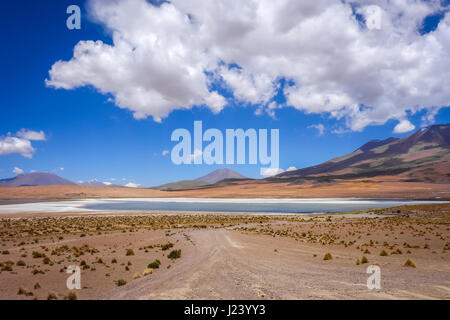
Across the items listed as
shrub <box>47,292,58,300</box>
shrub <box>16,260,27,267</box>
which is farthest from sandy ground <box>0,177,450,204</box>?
shrub <box>47,292,58,300</box>

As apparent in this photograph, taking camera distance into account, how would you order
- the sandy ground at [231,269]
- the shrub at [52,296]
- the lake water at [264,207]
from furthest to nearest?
the lake water at [264,207] → the sandy ground at [231,269] → the shrub at [52,296]

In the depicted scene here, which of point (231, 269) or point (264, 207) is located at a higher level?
point (231, 269)

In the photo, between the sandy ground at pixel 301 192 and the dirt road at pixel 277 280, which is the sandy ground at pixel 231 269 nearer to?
the dirt road at pixel 277 280

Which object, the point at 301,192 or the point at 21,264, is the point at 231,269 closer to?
the point at 21,264

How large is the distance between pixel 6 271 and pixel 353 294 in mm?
13668

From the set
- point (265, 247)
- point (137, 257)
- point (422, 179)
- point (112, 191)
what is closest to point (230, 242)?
point (265, 247)

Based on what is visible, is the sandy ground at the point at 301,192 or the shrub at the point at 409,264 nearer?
the shrub at the point at 409,264

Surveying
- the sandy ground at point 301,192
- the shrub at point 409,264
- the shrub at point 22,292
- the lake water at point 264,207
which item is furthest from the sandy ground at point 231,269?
the sandy ground at point 301,192

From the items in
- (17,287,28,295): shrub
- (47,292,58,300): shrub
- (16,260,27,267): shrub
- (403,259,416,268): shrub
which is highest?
(47,292,58,300): shrub

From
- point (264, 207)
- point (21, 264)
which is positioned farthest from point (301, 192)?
point (21, 264)

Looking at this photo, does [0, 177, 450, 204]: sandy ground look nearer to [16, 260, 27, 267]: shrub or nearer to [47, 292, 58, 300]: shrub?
[16, 260, 27, 267]: shrub

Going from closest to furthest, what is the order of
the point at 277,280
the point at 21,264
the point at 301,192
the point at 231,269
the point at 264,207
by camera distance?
the point at 277,280
the point at 231,269
the point at 21,264
the point at 264,207
the point at 301,192
